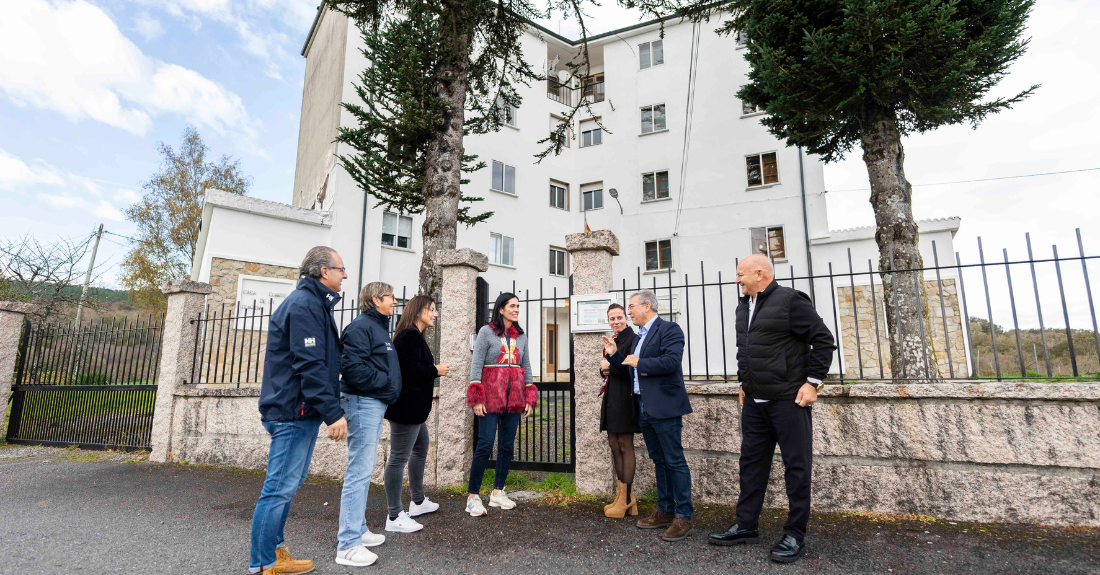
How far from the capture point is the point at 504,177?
67.9 feet

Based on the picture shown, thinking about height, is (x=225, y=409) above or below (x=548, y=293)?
below

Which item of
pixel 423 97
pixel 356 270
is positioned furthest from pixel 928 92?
pixel 356 270

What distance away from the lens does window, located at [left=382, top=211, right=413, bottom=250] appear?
688 inches

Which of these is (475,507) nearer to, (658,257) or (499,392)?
(499,392)

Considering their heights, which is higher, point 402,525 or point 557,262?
point 557,262

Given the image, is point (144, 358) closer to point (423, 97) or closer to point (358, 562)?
point (423, 97)

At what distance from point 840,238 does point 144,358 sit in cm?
1815

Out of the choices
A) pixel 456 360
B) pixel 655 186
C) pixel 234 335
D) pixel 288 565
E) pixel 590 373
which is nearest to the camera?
pixel 288 565

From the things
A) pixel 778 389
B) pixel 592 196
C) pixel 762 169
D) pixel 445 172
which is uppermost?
pixel 592 196

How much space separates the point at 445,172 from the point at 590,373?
4406mm

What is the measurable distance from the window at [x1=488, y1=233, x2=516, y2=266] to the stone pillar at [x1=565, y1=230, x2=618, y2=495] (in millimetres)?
14667

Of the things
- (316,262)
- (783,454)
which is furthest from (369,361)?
(783,454)

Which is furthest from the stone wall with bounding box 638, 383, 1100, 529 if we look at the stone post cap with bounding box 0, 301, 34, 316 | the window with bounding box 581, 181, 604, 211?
the window with bounding box 581, 181, 604, 211

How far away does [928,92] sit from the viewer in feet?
24.3
